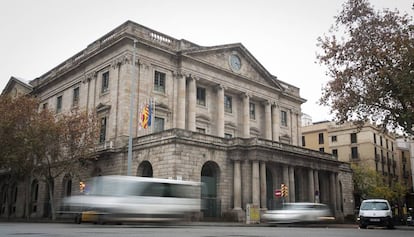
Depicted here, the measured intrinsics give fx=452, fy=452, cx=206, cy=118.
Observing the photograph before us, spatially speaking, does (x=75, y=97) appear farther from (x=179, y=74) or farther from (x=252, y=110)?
(x=252, y=110)

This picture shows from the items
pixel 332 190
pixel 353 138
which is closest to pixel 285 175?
pixel 332 190

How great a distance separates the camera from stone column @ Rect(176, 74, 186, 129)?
134ft

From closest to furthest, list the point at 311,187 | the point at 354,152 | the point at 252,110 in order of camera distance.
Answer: the point at 311,187
the point at 252,110
the point at 354,152

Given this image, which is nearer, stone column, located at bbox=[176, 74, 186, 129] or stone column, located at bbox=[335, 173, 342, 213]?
stone column, located at bbox=[176, 74, 186, 129]

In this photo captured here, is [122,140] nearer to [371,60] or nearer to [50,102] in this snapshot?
[50,102]

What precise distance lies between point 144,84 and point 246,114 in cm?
1300

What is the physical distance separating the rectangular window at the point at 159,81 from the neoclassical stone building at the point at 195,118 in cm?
9

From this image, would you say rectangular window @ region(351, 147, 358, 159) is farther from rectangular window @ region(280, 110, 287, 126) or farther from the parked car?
the parked car

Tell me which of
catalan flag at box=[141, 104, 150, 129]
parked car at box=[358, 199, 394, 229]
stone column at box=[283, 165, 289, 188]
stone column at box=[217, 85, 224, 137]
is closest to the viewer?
parked car at box=[358, 199, 394, 229]

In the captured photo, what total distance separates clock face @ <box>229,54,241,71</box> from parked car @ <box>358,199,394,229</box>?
77.7 feet

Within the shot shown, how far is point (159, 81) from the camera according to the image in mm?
41125

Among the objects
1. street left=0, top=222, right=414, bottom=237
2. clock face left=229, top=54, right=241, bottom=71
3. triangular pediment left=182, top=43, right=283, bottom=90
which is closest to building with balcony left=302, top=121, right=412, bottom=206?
triangular pediment left=182, top=43, right=283, bottom=90

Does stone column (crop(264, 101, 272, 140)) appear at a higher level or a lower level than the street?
higher

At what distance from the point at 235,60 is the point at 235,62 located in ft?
0.74
